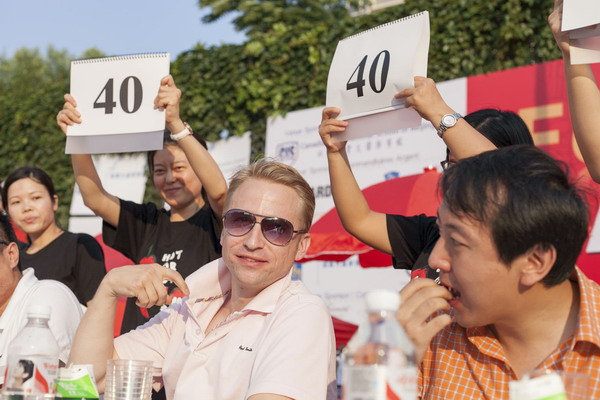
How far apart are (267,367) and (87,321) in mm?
674

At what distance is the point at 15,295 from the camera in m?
2.85

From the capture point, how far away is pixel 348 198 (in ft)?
8.96

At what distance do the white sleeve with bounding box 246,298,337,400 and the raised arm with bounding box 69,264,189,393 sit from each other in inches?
14.1

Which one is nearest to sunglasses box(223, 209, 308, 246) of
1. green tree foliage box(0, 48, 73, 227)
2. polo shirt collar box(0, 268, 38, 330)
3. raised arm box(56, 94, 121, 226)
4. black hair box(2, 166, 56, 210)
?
polo shirt collar box(0, 268, 38, 330)

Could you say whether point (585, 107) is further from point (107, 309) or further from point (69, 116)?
point (69, 116)

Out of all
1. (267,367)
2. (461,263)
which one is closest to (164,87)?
(267,367)

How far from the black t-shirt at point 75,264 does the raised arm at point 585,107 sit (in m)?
2.79

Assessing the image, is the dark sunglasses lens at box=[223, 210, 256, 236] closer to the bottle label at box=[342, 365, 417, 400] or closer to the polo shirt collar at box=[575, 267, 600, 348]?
the polo shirt collar at box=[575, 267, 600, 348]

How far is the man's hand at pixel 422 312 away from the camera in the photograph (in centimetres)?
162

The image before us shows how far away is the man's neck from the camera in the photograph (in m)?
1.69

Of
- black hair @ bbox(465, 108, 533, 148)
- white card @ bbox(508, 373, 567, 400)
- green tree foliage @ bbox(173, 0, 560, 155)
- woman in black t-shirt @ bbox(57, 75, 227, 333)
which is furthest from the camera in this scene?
green tree foliage @ bbox(173, 0, 560, 155)

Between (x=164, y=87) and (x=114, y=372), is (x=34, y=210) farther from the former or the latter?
(x=114, y=372)

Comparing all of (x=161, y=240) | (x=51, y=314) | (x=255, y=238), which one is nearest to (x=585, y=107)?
(x=255, y=238)

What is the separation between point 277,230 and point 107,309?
57cm
